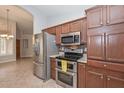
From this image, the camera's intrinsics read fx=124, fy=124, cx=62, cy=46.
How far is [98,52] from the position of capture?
2643mm

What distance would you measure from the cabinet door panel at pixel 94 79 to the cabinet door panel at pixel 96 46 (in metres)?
0.35

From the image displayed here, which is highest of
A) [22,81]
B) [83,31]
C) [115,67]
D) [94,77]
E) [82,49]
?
[83,31]

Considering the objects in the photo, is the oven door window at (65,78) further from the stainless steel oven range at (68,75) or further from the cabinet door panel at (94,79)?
the cabinet door panel at (94,79)

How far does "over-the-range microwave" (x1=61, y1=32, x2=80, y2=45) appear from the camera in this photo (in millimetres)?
3752

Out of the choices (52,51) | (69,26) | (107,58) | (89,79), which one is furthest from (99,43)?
(52,51)

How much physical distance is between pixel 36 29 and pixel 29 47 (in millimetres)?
8118

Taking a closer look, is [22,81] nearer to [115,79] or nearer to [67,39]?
[67,39]

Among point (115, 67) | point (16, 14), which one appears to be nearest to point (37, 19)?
point (16, 14)

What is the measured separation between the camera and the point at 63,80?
3.72 m

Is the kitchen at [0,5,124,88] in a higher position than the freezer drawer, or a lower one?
higher

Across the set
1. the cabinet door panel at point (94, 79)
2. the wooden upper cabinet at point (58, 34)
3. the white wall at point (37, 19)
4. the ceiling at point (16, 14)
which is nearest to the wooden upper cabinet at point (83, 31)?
the cabinet door panel at point (94, 79)

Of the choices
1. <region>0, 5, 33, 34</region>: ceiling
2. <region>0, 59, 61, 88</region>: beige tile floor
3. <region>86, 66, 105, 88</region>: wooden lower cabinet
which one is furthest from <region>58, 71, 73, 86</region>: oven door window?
<region>0, 5, 33, 34</region>: ceiling

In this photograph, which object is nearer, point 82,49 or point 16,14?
point 82,49

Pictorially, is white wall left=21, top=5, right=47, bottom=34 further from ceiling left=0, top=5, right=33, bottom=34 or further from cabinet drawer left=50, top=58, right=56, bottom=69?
cabinet drawer left=50, top=58, right=56, bottom=69
